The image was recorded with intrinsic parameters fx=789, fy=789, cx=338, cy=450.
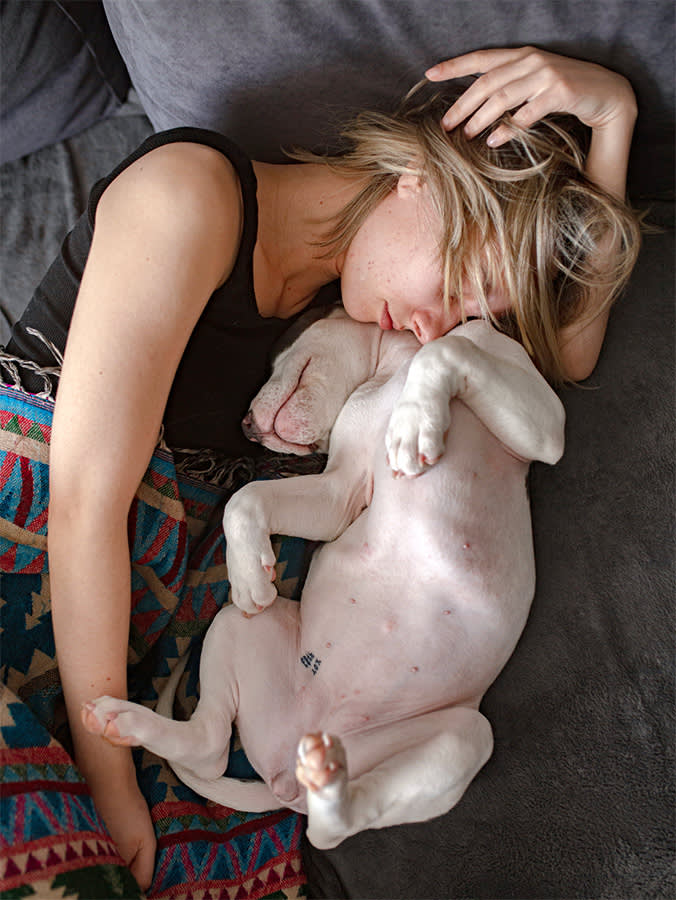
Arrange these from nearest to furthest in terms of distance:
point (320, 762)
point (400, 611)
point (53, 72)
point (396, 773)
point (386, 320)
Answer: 1. point (320, 762)
2. point (396, 773)
3. point (400, 611)
4. point (386, 320)
5. point (53, 72)

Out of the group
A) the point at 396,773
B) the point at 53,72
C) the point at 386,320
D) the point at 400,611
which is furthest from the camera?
the point at 53,72

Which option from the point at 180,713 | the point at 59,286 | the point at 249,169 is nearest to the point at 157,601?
the point at 180,713

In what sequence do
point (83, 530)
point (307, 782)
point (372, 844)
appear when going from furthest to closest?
point (372, 844), point (83, 530), point (307, 782)

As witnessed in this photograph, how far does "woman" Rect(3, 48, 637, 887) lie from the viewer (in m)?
1.14

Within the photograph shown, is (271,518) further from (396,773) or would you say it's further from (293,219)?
(293,219)

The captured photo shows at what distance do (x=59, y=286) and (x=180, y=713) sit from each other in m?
0.76

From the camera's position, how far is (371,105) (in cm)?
138

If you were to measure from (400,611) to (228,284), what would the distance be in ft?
1.97

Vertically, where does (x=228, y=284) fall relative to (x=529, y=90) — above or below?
below

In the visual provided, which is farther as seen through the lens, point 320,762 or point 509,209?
point 509,209

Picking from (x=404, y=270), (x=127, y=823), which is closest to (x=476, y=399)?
(x=404, y=270)

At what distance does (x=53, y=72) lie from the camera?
1736 millimetres

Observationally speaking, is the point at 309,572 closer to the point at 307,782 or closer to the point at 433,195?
A: the point at 307,782

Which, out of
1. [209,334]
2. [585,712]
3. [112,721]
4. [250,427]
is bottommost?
[585,712]
